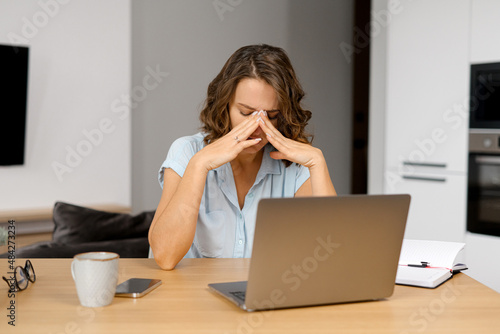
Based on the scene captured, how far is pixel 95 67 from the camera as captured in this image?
12.2 feet

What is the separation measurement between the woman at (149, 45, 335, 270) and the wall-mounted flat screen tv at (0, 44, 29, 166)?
2.06 metres

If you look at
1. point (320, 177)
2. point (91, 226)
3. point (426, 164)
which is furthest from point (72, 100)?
point (320, 177)

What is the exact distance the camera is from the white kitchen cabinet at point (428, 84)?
3225mm

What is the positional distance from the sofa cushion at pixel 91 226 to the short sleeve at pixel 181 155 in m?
0.45

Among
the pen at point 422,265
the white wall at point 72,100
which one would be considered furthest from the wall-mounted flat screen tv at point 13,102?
the pen at point 422,265

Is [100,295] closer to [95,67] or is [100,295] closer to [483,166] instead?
[483,166]

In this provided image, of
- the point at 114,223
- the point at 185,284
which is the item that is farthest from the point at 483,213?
the point at 185,284

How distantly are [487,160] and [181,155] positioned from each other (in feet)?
6.77

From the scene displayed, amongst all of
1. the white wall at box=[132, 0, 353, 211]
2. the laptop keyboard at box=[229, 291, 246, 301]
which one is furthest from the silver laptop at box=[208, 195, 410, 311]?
the white wall at box=[132, 0, 353, 211]

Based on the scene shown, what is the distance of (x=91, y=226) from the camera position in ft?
6.78

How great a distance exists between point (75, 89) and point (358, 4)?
2683 millimetres

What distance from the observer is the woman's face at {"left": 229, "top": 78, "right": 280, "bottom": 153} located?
1646 mm

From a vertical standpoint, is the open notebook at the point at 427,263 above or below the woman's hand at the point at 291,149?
below

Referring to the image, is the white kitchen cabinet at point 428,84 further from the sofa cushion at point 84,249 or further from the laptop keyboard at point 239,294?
the laptop keyboard at point 239,294
